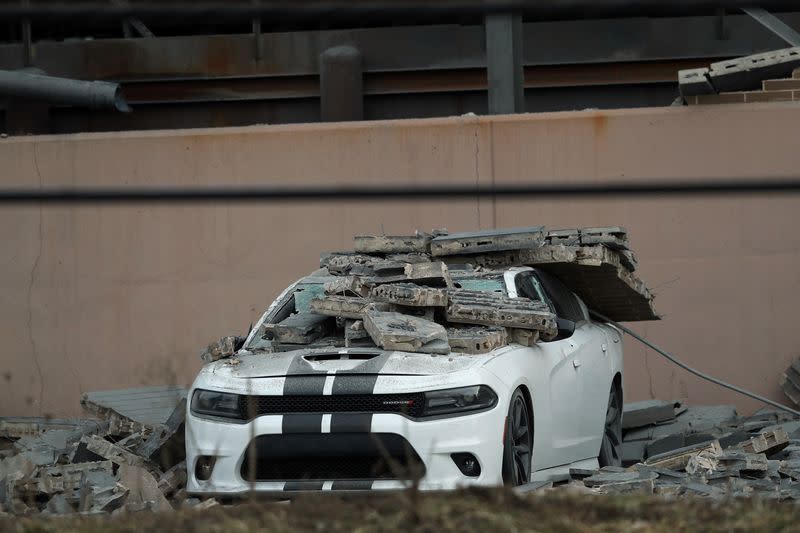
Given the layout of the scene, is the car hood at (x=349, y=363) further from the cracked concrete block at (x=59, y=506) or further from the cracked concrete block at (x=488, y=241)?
the cracked concrete block at (x=488, y=241)

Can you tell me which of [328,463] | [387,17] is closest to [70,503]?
[328,463]

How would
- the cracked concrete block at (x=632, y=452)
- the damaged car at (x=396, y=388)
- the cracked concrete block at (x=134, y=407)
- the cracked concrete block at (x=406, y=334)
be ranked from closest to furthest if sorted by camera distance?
the damaged car at (x=396, y=388), the cracked concrete block at (x=406, y=334), the cracked concrete block at (x=134, y=407), the cracked concrete block at (x=632, y=452)

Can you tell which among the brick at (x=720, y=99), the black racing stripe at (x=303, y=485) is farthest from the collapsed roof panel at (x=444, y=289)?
the brick at (x=720, y=99)

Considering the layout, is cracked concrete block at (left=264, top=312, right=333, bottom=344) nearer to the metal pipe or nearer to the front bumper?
the front bumper

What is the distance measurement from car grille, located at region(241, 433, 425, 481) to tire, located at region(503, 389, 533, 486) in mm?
577

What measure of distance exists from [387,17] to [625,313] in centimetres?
750

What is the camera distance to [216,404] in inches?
287

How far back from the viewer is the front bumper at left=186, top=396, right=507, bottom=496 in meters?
6.85

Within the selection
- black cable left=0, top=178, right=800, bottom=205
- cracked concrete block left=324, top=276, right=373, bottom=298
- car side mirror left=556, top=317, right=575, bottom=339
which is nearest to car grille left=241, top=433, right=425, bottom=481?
cracked concrete block left=324, top=276, right=373, bottom=298

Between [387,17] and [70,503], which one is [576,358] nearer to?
[70,503]

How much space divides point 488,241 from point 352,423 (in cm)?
250

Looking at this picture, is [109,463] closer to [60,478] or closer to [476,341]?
[60,478]

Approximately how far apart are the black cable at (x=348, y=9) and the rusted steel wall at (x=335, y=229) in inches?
353

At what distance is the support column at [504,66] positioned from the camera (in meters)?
14.0
